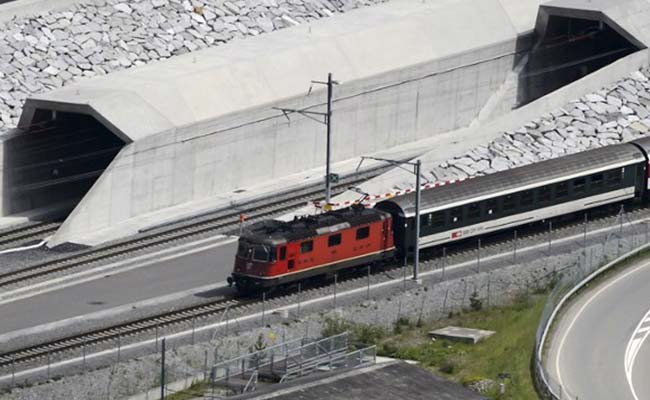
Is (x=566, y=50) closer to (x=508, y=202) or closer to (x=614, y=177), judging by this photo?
(x=614, y=177)

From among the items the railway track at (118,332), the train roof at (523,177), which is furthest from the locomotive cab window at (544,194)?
the railway track at (118,332)

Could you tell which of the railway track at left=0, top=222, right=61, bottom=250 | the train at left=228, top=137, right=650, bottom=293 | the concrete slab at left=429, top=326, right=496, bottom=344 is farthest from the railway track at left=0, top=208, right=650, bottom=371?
the railway track at left=0, top=222, right=61, bottom=250

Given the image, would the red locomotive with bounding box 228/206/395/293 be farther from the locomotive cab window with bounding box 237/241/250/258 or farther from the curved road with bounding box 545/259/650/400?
the curved road with bounding box 545/259/650/400

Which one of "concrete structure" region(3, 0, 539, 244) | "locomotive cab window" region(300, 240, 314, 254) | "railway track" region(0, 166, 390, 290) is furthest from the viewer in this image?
"concrete structure" region(3, 0, 539, 244)

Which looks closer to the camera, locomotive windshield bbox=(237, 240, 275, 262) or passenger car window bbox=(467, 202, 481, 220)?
locomotive windshield bbox=(237, 240, 275, 262)

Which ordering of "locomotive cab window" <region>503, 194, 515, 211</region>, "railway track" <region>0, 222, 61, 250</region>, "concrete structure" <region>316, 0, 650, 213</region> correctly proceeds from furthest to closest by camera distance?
"concrete structure" <region>316, 0, 650, 213</region> < "railway track" <region>0, 222, 61, 250</region> < "locomotive cab window" <region>503, 194, 515, 211</region>

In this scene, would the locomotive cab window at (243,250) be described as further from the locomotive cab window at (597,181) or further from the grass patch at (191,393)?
the locomotive cab window at (597,181)
